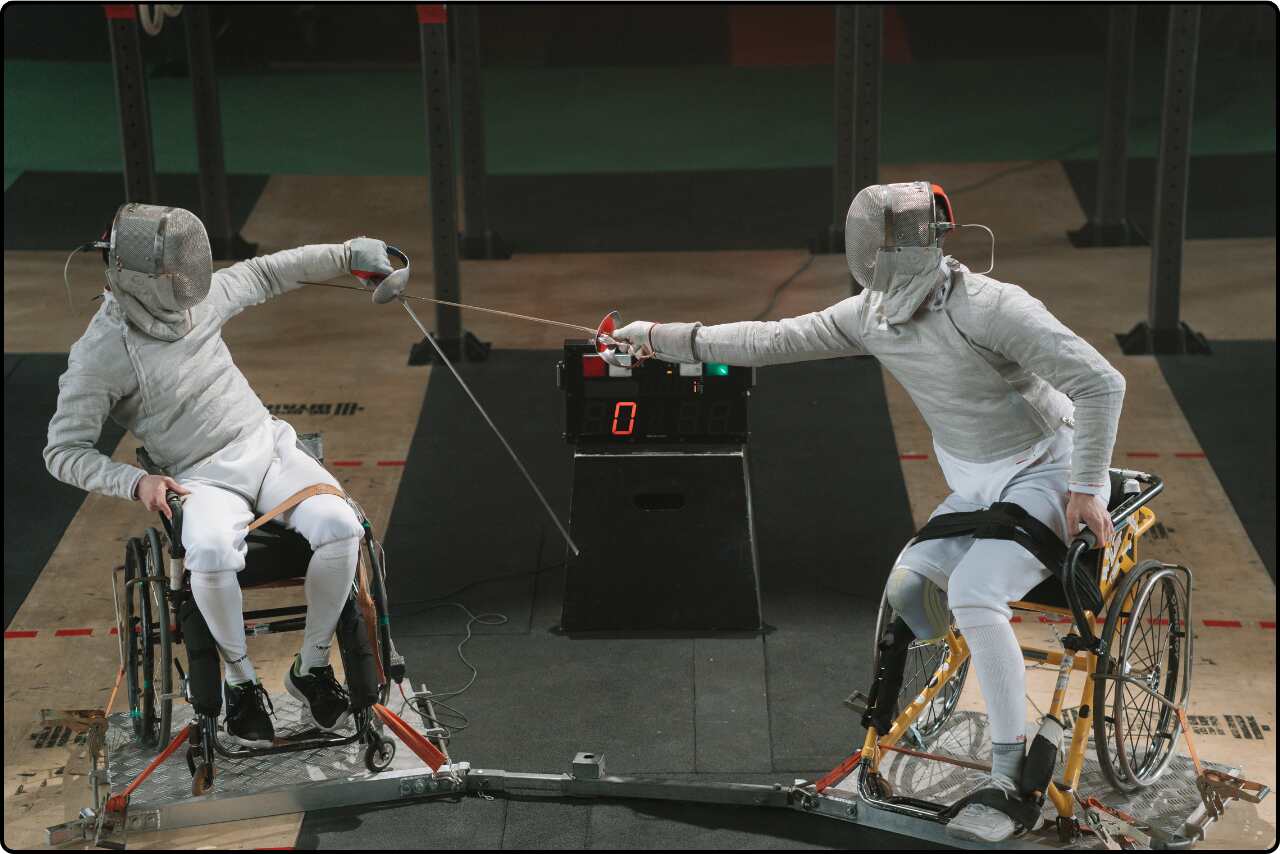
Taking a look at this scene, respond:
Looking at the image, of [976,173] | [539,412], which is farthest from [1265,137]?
[539,412]

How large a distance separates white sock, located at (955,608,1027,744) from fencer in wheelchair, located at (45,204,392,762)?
1725 mm

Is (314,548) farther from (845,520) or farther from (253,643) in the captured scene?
(845,520)

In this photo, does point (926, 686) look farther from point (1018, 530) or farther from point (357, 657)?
point (357, 657)

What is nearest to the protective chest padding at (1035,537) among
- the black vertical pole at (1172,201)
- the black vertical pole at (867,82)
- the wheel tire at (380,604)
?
the wheel tire at (380,604)

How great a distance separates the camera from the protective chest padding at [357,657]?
5.00 meters

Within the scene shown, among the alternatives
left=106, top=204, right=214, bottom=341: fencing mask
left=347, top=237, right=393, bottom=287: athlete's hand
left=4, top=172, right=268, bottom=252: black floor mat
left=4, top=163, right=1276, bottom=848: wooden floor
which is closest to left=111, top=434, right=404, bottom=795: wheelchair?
left=4, top=163, right=1276, bottom=848: wooden floor

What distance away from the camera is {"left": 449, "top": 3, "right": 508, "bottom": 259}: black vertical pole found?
10133 mm

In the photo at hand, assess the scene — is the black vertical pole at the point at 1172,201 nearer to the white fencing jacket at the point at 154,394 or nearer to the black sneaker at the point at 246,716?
the white fencing jacket at the point at 154,394

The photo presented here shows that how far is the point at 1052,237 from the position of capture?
1059 cm

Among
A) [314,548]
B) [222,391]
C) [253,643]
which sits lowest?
[253,643]

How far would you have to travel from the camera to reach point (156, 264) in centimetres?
481

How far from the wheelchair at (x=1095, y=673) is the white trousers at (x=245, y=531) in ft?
5.06

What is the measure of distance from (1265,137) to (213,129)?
25.1 feet

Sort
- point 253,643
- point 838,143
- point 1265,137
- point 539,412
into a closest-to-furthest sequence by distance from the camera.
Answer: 1. point 253,643
2. point 539,412
3. point 838,143
4. point 1265,137
